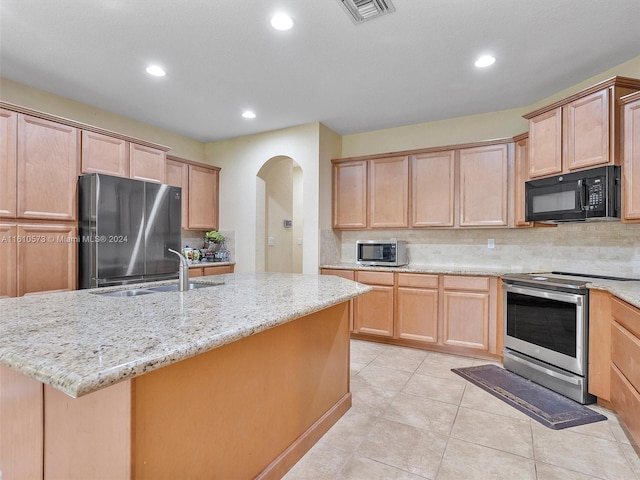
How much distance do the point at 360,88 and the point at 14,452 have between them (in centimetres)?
336

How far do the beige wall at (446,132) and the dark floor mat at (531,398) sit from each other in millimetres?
2539

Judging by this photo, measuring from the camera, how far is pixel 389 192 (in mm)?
4176

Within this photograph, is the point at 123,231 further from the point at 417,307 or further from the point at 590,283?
the point at 590,283

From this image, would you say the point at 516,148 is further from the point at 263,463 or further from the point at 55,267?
the point at 55,267

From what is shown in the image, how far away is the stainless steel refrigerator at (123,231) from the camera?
10.3 ft

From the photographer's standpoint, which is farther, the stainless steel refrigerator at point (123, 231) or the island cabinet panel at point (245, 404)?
the stainless steel refrigerator at point (123, 231)

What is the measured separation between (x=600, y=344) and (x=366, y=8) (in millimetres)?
2829

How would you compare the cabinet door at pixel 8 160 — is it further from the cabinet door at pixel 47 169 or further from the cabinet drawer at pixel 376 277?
the cabinet drawer at pixel 376 277

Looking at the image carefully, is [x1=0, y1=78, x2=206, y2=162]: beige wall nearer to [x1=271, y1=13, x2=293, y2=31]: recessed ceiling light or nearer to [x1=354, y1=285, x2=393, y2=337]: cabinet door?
[x1=271, y1=13, x2=293, y2=31]: recessed ceiling light

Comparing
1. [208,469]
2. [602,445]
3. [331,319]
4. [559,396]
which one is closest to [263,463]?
[208,469]

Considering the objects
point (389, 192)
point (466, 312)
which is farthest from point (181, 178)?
point (466, 312)

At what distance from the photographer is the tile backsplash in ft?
9.71

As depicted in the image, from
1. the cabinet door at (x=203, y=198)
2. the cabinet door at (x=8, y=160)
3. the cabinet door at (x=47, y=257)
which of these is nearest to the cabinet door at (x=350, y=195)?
the cabinet door at (x=203, y=198)

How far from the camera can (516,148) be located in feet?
11.5
